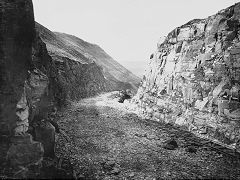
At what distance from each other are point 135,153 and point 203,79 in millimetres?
9078

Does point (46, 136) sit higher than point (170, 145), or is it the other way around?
point (46, 136)

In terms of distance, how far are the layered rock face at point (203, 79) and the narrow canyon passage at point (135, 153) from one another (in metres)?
1.46

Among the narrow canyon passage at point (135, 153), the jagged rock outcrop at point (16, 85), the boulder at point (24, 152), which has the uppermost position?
the jagged rock outcrop at point (16, 85)

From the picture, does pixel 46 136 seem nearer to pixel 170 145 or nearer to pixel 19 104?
pixel 19 104

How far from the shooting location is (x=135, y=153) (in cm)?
1387

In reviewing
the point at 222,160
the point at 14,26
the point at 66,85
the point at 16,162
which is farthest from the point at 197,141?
the point at 66,85

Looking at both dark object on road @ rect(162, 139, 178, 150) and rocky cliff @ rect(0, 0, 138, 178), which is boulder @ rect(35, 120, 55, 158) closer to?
rocky cliff @ rect(0, 0, 138, 178)

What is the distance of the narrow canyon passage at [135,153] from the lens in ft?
37.3

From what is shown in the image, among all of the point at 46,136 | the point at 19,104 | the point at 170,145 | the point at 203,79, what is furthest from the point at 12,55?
the point at 203,79

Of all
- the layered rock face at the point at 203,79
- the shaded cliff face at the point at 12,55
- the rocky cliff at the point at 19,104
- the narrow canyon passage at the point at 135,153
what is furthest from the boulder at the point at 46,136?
the layered rock face at the point at 203,79

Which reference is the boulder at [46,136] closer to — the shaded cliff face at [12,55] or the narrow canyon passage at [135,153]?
the narrow canyon passage at [135,153]

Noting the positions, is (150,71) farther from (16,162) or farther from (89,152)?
(16,162)

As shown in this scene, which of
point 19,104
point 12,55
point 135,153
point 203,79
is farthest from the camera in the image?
point 203,79

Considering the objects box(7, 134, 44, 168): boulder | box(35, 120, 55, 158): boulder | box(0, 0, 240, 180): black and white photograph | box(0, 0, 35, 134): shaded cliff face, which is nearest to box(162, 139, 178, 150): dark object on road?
box(0, 0, 240, 180): black and white photograph
